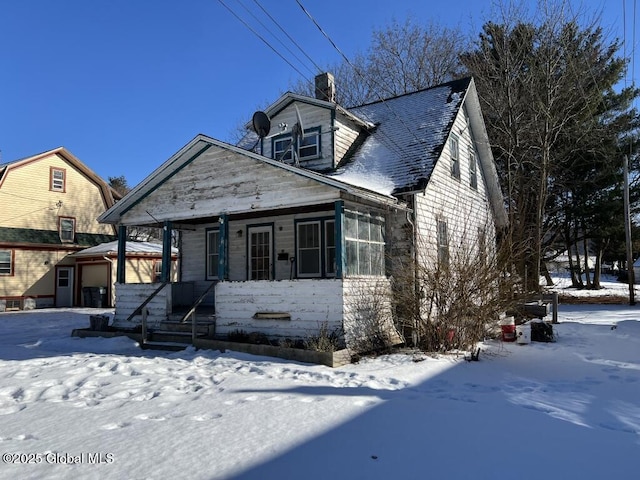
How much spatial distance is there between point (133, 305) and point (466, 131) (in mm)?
11697

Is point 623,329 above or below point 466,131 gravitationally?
below

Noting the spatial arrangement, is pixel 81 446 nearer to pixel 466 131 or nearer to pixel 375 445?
pixel 375 445

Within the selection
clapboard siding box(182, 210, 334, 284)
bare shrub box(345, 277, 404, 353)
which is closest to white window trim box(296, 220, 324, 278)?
clapboard siding box(182, 210, 334, 284)

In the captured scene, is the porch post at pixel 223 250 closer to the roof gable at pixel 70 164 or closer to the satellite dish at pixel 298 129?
the satellite dish at pixel 298 129

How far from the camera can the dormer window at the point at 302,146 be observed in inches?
555

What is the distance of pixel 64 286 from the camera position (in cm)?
2573

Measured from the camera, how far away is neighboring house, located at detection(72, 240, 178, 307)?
24.2 metres

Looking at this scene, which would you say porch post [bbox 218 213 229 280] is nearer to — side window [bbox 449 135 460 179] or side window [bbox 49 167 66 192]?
side window [bbox 449 135 460 179]

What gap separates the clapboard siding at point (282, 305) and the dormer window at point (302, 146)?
4.71m

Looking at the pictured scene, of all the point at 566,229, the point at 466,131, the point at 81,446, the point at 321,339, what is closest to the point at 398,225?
the point at 321,339

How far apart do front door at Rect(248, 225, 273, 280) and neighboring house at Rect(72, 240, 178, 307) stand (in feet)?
38.5

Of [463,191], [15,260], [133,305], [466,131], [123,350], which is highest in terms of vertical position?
[466,131]

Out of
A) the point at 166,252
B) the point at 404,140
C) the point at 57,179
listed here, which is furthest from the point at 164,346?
the point at 57,179

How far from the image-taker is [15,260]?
939 inches
